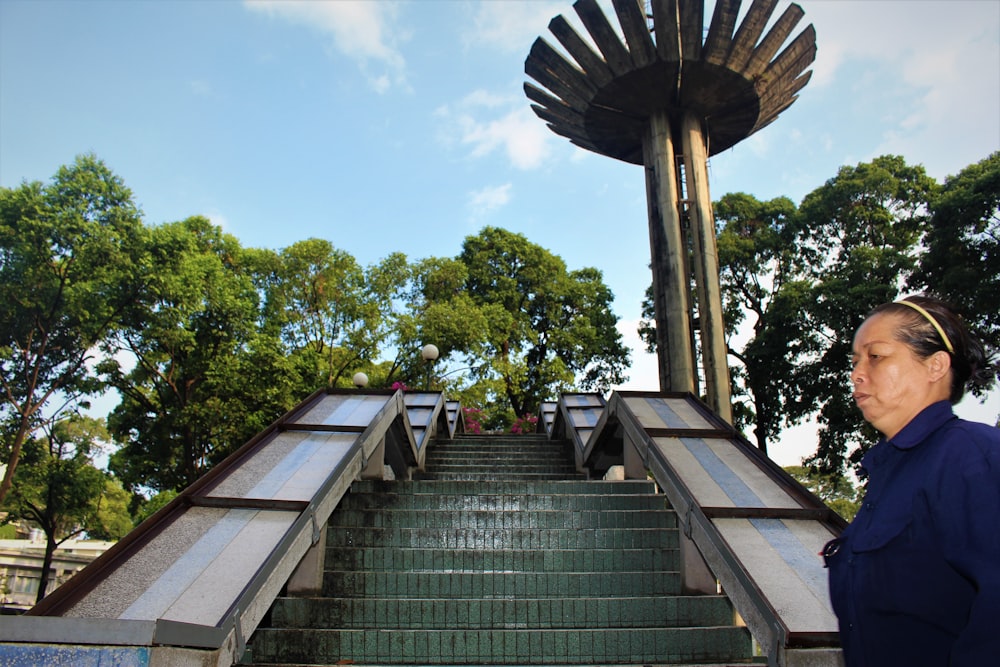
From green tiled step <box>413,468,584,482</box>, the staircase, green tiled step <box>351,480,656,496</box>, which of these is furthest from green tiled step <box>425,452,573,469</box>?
the staircase

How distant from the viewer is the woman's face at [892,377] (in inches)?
60.7

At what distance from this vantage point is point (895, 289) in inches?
698

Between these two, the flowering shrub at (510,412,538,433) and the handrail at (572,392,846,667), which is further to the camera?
the flowering shrub at (510,412,538,433)

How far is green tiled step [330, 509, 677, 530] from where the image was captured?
18.7 feet

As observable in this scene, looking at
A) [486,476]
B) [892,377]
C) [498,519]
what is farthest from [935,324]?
[486,476]

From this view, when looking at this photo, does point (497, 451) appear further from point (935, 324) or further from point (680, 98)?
point (680, 98)

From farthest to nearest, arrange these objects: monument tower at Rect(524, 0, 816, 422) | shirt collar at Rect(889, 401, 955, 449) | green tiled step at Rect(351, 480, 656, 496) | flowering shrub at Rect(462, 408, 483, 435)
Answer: flowering shrub at Rect(462, 408, 483, 435), monument tower at Rect(524, 0, 816, 422), green tiled step at Rect(351, 480, 656, 496), shirt collar at Rect(889, 401, 955, 449)

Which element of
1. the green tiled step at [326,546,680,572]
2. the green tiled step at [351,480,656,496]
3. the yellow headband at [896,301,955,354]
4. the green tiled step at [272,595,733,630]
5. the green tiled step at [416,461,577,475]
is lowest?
the green tiled step at [272,595,733,630]

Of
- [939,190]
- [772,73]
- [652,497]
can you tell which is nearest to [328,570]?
[652,497]

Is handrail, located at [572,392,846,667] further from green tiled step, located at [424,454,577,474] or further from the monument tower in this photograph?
the monument tower

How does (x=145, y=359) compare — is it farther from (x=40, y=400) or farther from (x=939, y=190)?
(x=939, y=190)

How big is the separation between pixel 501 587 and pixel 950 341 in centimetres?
387

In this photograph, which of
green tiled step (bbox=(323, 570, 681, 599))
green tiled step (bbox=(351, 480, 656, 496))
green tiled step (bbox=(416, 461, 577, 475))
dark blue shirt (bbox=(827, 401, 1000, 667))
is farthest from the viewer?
green tiled step (bbox=(416, 461, 577, 475))

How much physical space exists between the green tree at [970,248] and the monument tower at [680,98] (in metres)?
4.81
